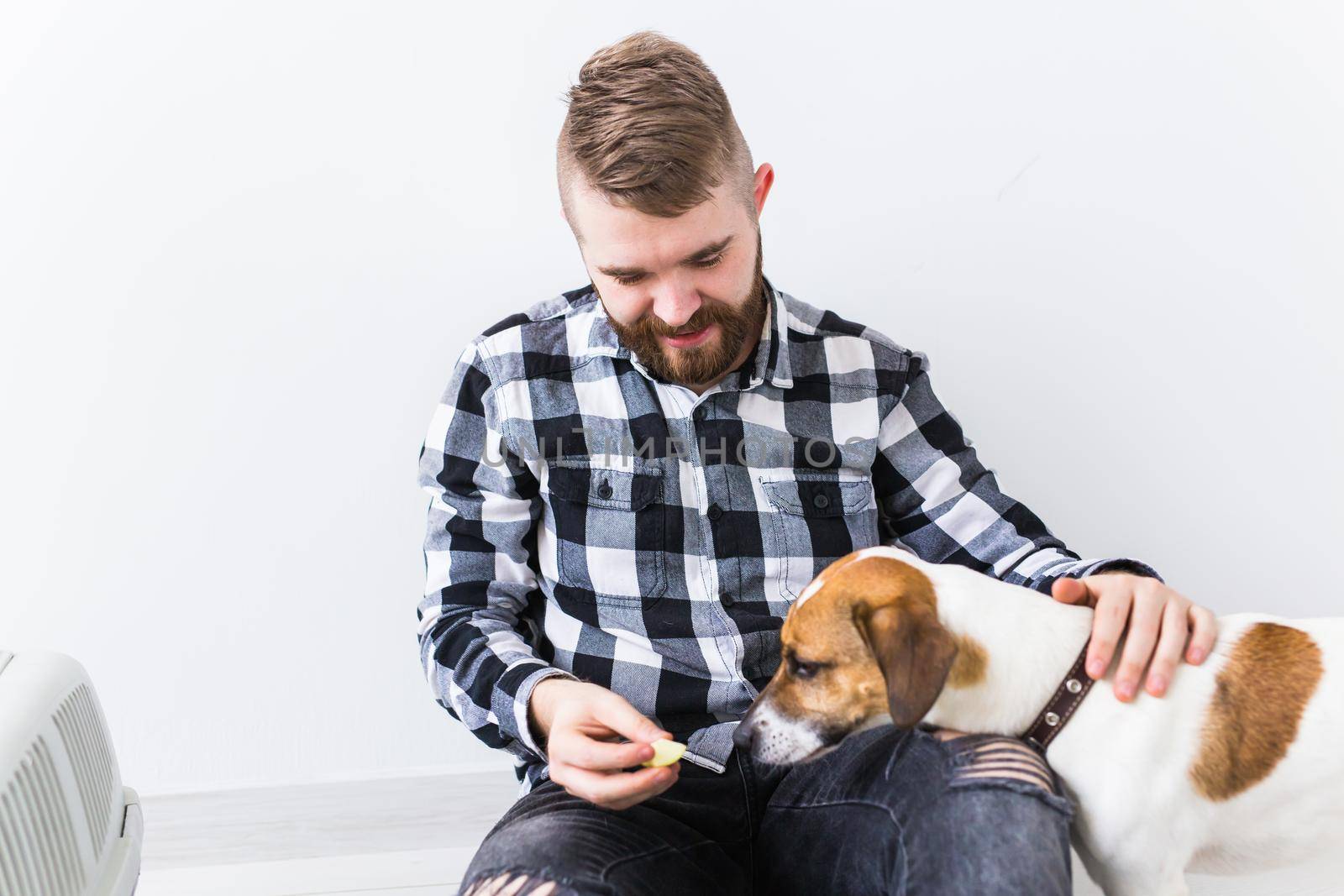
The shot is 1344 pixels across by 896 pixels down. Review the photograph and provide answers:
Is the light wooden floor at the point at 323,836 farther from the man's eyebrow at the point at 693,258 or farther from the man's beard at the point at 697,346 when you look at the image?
the man's eyebrow at the point at 693,258

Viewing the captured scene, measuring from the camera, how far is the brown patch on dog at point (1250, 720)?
120 centimetres

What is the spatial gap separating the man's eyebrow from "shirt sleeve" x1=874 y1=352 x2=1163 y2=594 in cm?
38

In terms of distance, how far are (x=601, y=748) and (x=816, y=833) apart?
30 cm

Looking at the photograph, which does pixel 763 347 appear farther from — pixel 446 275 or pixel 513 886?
pixel 513 886

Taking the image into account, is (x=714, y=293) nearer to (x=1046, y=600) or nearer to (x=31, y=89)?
(x=1046, y=600)

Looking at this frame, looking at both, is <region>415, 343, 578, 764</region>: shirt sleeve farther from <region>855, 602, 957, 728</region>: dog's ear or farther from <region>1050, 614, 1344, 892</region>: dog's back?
<region>1050, 614, 1344, 892</region>: dog's back

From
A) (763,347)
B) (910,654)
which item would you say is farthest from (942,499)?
(910,654)

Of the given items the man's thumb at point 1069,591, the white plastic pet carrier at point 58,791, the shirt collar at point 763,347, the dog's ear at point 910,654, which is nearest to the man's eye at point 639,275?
the shirt collar at point 763,347

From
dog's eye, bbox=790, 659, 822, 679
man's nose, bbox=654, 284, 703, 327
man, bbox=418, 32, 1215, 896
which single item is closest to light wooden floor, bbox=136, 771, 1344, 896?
man, bbox=418, 32, 1215, 896

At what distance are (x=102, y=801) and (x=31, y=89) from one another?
1.08 metres

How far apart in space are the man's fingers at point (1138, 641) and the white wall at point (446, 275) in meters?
0.65

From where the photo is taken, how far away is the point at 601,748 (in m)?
1.17

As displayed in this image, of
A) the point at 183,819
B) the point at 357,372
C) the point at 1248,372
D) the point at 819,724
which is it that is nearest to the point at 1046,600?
the point at 819,724

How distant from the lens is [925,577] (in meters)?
1.25
